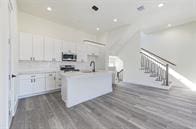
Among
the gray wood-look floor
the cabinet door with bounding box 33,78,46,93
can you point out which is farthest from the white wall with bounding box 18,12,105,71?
the gray wood-look floor

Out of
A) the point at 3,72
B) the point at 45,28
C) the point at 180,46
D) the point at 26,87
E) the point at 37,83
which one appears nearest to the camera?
the point at 3,72

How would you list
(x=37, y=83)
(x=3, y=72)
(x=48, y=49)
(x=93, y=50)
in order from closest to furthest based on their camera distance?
(x=3, y=72)
(x=37, y=83)
(x=48, y=49)
(x=93, y=50)

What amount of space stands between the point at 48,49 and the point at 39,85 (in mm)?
1466

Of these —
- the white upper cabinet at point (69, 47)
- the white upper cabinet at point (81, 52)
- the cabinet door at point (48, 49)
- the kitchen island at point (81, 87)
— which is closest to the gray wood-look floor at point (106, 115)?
the kitchen island at point (81, 87)

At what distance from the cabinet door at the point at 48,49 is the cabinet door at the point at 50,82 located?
2.31 feet

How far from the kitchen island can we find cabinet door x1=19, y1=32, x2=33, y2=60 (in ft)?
5.61

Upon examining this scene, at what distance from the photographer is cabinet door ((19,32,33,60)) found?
3.63 metres

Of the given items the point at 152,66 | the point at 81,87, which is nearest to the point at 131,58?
the point at 152,66

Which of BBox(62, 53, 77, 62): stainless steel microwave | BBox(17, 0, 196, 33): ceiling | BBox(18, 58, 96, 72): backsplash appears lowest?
BBox(18, 58, 96, 72): backsplash

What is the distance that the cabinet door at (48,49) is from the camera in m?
4.22

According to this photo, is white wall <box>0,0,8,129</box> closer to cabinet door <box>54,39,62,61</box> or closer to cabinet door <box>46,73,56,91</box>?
cabinet door <box>46,73,56,91</box>

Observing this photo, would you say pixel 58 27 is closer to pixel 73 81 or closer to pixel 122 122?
pixel 73 81

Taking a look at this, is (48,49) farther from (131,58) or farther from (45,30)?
(131,58)

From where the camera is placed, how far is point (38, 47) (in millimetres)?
4012
